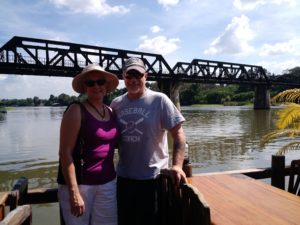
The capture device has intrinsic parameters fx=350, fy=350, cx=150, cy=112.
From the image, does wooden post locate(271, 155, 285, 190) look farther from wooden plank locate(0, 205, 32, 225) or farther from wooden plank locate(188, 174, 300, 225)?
wooden plank locate(0, 205, 32, 225)

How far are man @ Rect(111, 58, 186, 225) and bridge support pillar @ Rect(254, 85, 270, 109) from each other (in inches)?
2443

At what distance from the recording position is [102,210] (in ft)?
8.96

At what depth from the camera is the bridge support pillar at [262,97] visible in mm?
62713

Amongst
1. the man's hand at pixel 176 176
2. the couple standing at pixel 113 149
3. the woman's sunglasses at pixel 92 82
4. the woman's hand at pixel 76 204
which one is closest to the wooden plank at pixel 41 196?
the couple standing at pixel 113 149

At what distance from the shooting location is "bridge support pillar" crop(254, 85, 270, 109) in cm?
6271

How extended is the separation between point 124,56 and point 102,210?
38989mm

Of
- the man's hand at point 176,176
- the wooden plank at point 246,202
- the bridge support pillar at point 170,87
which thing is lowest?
the wooden plank at point 246,202

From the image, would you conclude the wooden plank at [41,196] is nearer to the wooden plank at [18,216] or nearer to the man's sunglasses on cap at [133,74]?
the wooden plank at [18,216]

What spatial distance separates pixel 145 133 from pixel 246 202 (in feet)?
3.37

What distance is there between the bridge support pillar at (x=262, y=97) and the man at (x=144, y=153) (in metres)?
62.0

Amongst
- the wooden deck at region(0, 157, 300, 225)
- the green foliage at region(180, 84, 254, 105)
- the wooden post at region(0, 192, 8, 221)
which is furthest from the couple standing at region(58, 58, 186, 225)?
the green foliage at region(180, 84, 254, 105)

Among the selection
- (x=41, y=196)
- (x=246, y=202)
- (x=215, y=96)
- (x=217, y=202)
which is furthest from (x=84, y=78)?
(x=215, y=96)

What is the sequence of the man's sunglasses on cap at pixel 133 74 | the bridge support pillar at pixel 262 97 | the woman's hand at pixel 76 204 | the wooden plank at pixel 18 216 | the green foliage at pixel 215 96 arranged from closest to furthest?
the wooden plank at pixel 18 216
the woman's hand at pixel 76 204
the man's sunglasses on cap at pixel 133 74
the bridge support pillar at pixel 262 97
the green foliage at pixel 215 96

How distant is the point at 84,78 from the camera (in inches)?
114
